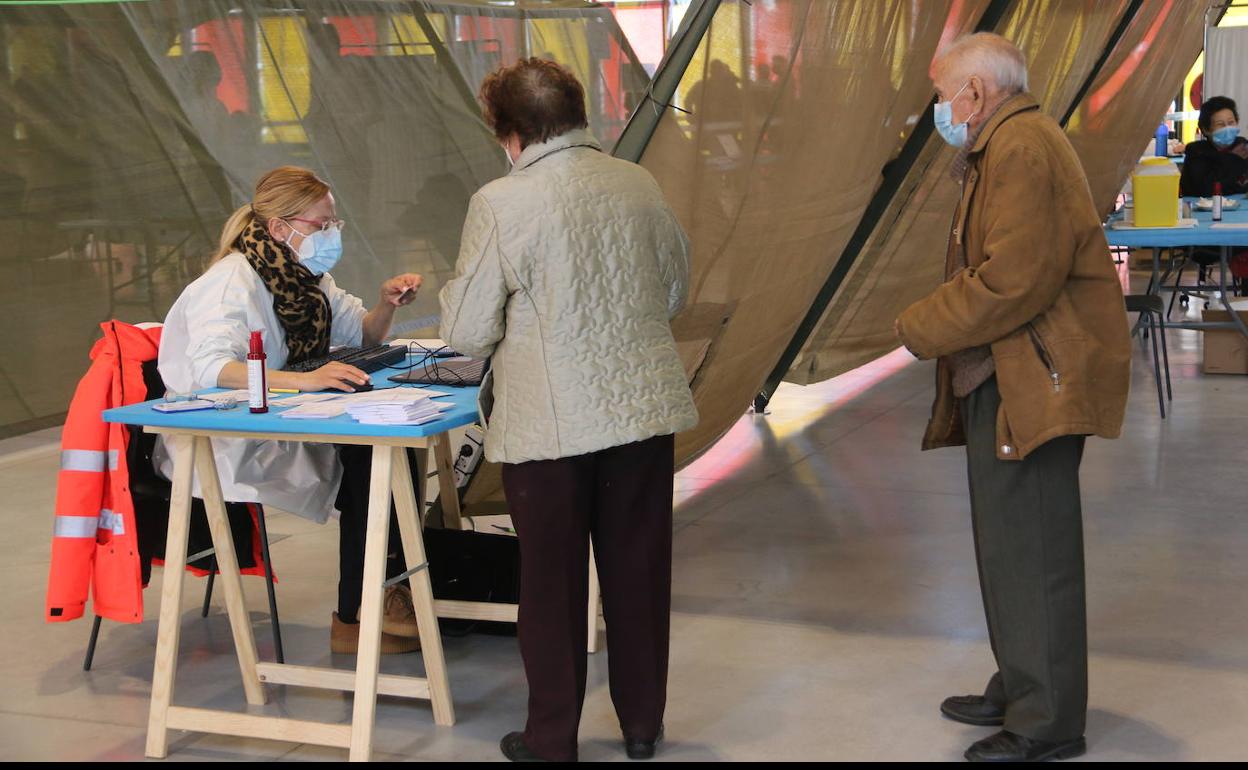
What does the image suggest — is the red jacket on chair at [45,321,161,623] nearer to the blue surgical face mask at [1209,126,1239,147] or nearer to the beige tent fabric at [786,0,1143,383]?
the beige tent fabric at [786,0,1143,383]

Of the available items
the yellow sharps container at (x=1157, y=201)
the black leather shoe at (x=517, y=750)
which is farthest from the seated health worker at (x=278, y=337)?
the yellow sharps container at (x=1157, y=201)

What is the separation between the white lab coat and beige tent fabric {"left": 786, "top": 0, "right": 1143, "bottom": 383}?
Result: 243cm

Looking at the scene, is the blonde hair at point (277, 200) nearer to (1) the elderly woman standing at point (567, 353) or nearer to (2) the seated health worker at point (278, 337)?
(2) the seated health worker at point (278, 337)

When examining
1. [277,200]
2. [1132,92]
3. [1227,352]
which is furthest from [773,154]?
[1132,92]

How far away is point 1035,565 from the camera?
2756 mm

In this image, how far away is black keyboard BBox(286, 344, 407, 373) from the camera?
3.48 metres

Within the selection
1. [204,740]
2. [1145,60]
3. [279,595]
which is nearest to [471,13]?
[1145,60]

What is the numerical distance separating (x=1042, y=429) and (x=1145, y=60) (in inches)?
233

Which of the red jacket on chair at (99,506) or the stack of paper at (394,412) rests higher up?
the stack of paper at (394,412)

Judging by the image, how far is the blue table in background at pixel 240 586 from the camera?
9.37 feet

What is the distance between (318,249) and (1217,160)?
651 centimetres

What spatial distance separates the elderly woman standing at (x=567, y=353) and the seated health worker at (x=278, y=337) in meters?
0.70

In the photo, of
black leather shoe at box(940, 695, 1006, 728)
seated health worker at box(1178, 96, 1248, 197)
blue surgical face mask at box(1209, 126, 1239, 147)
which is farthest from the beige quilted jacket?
blue surgical face mask at box(1209, 126, 1239, 147)

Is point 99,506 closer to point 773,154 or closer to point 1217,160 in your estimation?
point 773,154
